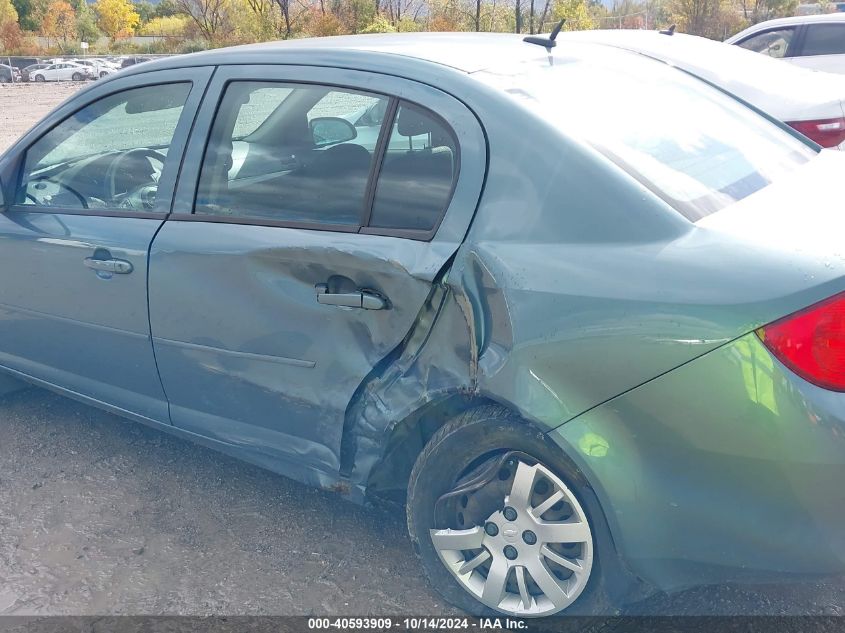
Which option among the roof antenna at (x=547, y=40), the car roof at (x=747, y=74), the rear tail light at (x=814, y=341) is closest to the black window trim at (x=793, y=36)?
the car roof at (x=747, y=74)

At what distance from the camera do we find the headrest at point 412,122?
2.51 metres

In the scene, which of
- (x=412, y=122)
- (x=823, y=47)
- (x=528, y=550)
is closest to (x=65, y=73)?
(x=823, y=47)

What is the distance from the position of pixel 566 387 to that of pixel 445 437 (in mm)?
444

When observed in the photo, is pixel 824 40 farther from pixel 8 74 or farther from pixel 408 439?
pixel 8 74

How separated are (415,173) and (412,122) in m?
0.16

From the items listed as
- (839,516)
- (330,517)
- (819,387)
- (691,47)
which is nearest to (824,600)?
(839,516)

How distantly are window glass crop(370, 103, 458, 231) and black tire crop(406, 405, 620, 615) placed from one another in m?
0.60

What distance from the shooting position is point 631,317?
80.8 inches

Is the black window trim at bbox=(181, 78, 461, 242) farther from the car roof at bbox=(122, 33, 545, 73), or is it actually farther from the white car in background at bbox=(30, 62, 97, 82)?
the white car in background at bbox=(30, 62, 97, 82)

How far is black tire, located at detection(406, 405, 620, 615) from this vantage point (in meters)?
2.24

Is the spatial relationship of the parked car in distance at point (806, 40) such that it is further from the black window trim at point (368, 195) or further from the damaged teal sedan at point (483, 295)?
the black window trim at point (368, 195)

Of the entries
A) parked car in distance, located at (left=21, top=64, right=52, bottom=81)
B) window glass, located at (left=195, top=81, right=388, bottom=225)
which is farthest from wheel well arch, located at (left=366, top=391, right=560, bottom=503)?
parked car in distance, located at (left=21, top=64, right=52, bottom=81)

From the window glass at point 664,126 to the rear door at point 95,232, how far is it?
50.7 inches

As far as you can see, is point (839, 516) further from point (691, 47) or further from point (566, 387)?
point (691, 47)
